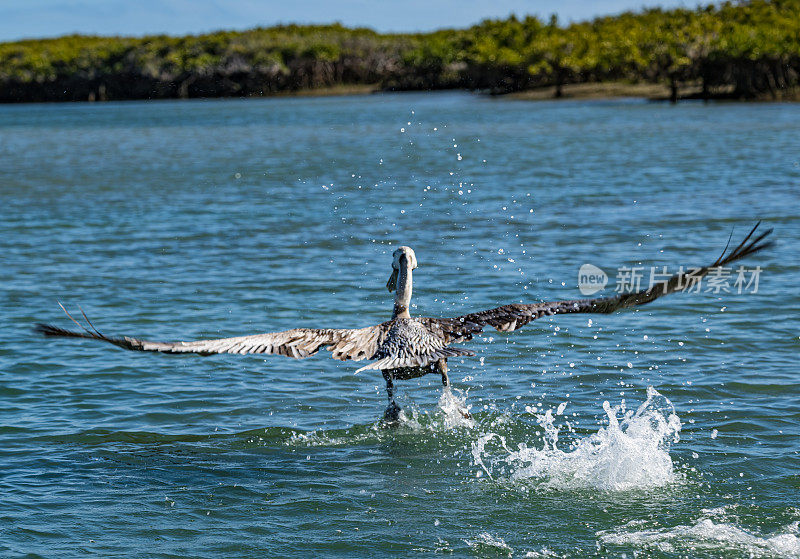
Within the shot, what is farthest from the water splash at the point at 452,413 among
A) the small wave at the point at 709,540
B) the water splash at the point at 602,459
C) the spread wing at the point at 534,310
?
the small wave at the point at 709,540

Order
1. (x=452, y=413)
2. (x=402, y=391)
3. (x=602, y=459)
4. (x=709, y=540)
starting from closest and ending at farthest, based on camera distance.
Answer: (x=709, y=540) → (x=602, y=459) → (x=452, y=413) → (x=402, y=391)

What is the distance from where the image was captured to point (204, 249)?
2017cm

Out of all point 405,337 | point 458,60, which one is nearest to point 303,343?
point 405,337

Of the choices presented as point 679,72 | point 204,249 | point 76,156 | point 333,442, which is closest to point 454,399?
point 333,442

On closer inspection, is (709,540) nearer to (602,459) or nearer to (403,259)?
(602,459)

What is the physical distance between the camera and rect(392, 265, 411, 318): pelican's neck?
32.5 feet

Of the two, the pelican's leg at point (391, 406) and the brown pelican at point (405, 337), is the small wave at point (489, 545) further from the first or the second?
the pelican's leg at point (391, 406)

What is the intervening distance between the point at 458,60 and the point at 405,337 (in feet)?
350

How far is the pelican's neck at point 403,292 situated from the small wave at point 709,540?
304cm

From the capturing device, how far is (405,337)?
29.6ft

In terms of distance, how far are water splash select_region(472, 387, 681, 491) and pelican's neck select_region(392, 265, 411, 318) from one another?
4.63 feet

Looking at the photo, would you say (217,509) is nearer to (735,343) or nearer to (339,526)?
(339,526)

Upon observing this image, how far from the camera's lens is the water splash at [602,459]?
8680 mm

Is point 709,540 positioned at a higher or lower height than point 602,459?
lower
